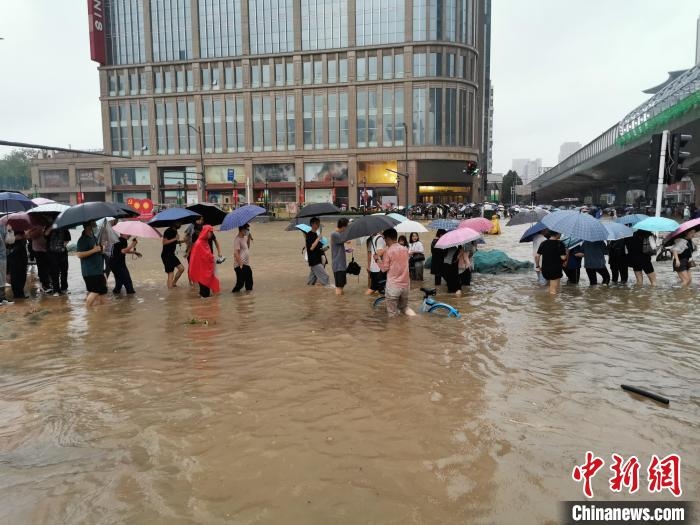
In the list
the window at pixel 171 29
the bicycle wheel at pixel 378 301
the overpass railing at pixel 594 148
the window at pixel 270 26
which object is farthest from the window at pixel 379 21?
the bicycle wheel at pixel 378 301

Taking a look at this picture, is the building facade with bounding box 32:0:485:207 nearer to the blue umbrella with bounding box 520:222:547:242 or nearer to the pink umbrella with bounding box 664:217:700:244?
the blue umbrella with bounding box 520:222:547:242

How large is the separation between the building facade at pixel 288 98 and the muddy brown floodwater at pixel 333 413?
168 ft

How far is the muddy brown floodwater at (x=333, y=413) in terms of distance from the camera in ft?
10.7

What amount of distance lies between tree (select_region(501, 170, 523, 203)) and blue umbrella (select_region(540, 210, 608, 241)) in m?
125

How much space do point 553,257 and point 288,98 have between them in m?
58.9

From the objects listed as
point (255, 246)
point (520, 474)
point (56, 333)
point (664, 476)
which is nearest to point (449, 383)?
point (520, 474)

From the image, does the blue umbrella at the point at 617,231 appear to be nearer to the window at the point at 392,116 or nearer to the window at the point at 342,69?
the window at the point at 392,116

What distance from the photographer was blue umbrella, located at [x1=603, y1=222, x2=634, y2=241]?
1040 cm

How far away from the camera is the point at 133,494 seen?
333cm

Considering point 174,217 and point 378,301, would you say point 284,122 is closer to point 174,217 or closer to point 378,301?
point 174,217

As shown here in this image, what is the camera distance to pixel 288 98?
63469 mm

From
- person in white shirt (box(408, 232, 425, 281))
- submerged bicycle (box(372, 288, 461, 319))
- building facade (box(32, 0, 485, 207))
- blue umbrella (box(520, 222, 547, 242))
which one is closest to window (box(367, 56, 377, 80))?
building facade (box(32, 0, 485, 207))

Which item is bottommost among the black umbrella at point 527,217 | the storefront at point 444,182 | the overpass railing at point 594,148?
the black umbrella at point 527,217

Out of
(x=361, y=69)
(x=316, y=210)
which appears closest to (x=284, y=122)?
(x=361, y=69)
